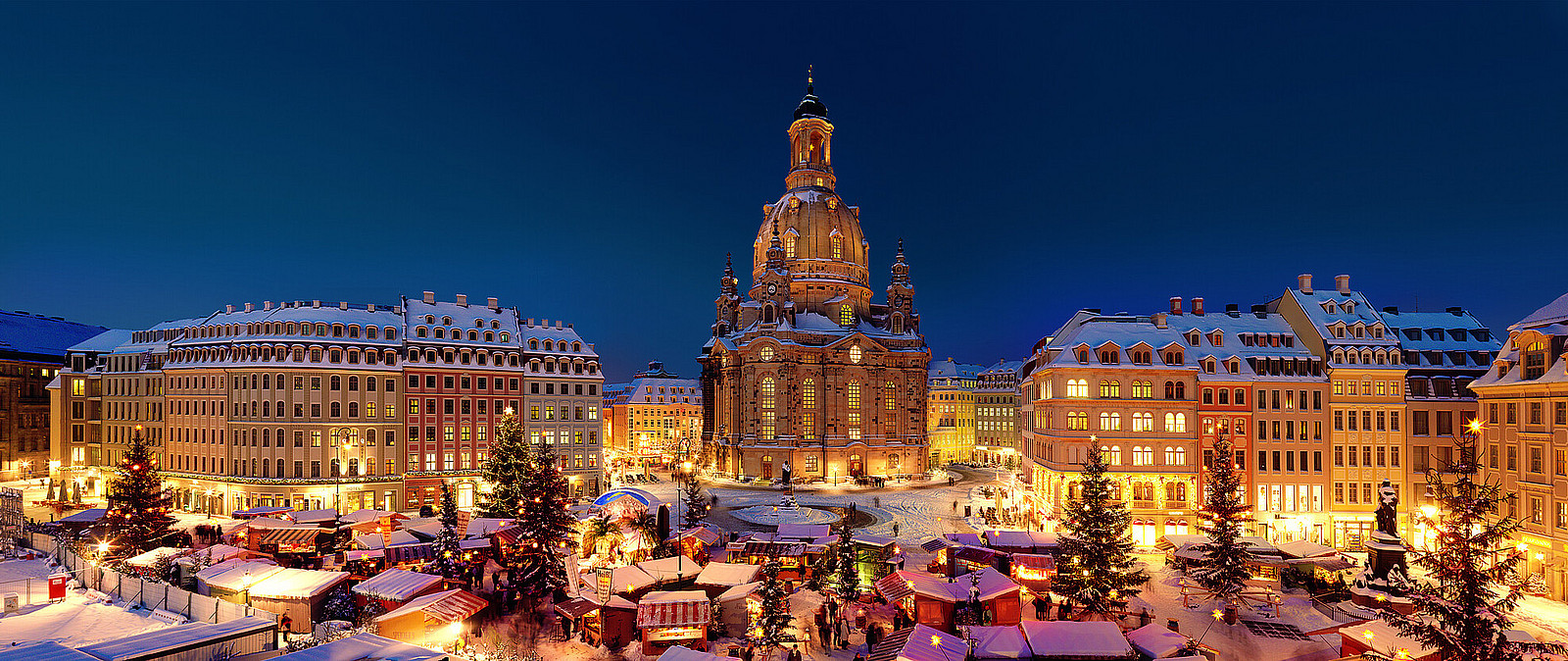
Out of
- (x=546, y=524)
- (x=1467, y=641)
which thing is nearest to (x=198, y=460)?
(x=546, y=524)

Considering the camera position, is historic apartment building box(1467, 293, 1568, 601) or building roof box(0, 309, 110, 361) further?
building roof box(0, 309, 110, 361)

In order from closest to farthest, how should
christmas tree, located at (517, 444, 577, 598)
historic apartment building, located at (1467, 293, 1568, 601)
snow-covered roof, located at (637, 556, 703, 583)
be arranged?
1. snow-covered roof, located at (637, 556, 703, 583)
2. christmas tree, located at (517, 444, 577, 598)
3. historic apartment building, located at (1467, 293, 1568, 601)

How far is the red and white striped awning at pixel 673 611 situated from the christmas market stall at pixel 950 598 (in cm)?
868

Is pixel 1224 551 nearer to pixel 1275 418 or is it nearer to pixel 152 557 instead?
pixel 1275 418

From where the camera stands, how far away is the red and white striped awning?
30.8 meters

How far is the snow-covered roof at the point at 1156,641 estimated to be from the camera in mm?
26641

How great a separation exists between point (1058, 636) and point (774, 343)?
229 feet

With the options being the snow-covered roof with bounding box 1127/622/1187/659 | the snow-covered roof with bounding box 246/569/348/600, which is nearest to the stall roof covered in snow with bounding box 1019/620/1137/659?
the snow-covered roof with bounding box 1127/622/1187/659

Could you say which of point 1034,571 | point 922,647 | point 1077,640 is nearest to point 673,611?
point 922,647

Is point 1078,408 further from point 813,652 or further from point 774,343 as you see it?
point 774,343

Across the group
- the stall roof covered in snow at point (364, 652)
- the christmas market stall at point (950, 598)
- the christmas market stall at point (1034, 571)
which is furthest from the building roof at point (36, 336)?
the christmas market stall at point (1034, 571)

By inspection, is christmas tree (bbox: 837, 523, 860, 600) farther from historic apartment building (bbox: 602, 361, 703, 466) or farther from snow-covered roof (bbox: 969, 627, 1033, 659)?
historic apartment building (bbox: 602, 361, 703, 466)

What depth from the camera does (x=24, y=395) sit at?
8431cm

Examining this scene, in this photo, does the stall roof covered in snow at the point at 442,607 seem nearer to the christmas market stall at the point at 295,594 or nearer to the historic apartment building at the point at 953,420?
the christmas market stall at the point at 295,594
